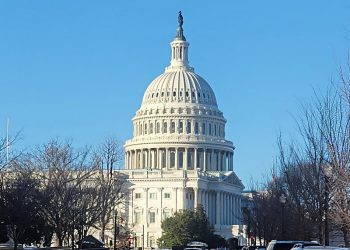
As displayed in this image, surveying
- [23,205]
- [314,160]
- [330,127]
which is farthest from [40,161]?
[330,127]

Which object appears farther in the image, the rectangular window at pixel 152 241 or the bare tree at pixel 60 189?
the rectangular window at pixel 152 241

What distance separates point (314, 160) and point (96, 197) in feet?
140

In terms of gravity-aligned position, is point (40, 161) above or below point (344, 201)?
above

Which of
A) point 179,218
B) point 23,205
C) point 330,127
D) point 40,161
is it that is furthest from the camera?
point 179,218

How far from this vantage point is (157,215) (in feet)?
655

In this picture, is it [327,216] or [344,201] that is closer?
[344,201]

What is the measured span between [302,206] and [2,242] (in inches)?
808

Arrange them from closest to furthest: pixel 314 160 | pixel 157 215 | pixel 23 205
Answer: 1. pixel 314 160
2. pixel 23 205
3. pixel 157 215

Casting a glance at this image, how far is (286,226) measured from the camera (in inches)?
2783

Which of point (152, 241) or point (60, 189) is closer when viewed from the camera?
point (60, 189)

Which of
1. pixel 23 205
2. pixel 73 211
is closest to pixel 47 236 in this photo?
pixel 73 211

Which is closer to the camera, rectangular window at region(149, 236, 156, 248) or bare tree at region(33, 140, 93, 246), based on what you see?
bare tree at region(33, 140, 93, 246)

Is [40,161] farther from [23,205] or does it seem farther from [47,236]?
[23,205]

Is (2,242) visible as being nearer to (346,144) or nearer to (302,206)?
(302,206)
